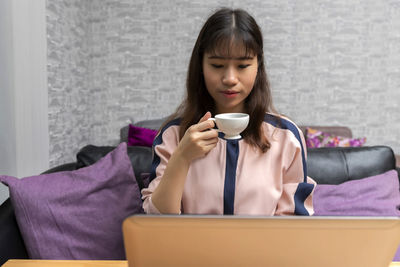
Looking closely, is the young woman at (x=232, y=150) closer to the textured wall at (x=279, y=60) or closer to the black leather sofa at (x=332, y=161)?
the black leather sofa at (x=332, y=161)

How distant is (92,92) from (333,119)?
2.02 m

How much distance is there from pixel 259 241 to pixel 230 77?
22.5 inches

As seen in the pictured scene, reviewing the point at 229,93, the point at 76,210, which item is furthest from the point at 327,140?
the point at 76,210

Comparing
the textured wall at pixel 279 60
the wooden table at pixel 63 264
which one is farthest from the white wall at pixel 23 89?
the wooden table at pixel 63 264

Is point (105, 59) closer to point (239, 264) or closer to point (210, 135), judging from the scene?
point (210, 135)

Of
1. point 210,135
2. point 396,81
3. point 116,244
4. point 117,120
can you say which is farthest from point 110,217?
point 396,81

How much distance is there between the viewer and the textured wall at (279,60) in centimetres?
289

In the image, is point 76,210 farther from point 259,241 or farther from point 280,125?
point 259,241

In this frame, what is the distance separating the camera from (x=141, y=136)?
252cm

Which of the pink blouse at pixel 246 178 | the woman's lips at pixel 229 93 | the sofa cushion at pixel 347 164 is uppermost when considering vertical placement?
the woman's lips at pixel 229 93

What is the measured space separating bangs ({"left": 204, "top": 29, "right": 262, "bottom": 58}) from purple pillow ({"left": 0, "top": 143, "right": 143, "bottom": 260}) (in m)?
0.66

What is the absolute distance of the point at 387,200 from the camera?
4.80 ft

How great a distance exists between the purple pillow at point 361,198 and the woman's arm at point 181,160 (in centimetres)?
74

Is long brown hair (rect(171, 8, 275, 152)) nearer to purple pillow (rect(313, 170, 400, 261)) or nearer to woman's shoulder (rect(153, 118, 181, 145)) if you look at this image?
woman's shoulder (rect(153, 118, 181, 145))
